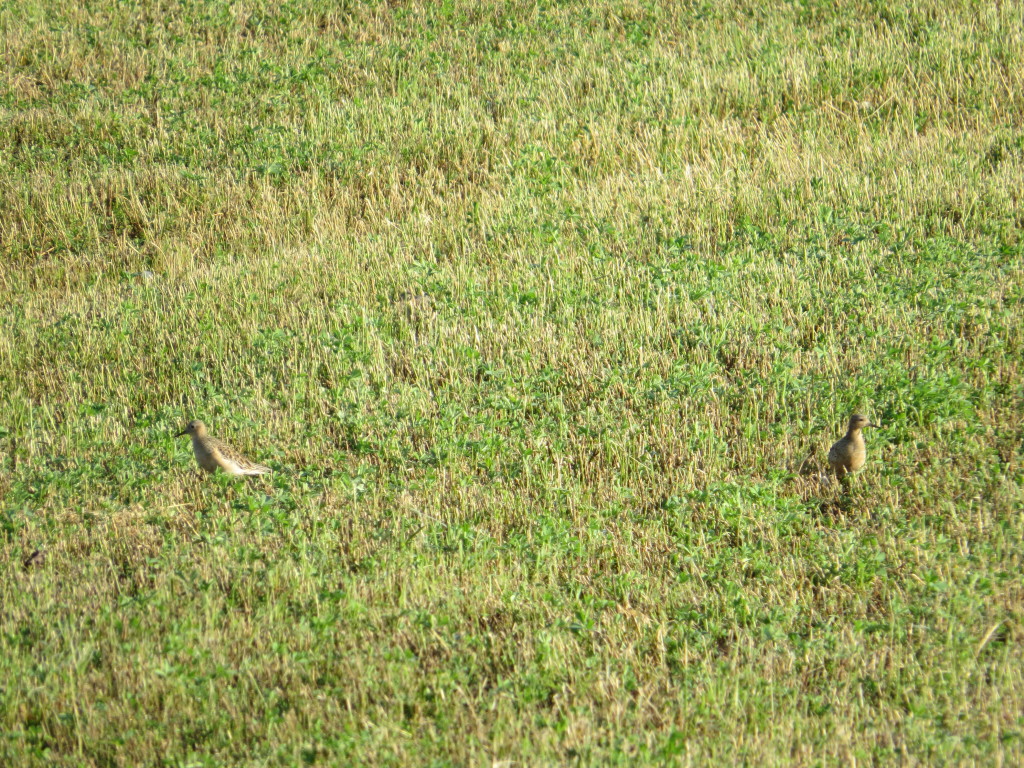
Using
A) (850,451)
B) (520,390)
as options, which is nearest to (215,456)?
(520,390)

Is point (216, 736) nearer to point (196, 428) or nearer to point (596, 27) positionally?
point (196, 428)

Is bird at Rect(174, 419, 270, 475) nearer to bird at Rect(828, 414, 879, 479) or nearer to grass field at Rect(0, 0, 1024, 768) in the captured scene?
grass field at Rect(0, 0, 1024, 768)

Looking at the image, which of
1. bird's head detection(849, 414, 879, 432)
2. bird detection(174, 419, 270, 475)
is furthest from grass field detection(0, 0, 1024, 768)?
bird's head detection(849, 414, 879, 432)

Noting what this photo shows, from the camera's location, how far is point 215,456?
5.89m

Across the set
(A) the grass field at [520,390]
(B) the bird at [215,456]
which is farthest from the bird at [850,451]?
(B) the bird at [215,456]

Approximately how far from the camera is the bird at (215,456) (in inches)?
233

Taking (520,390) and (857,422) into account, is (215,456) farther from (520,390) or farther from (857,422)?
(857,422)

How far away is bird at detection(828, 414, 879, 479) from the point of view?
5551 millimetres

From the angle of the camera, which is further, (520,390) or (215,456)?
(520,390)

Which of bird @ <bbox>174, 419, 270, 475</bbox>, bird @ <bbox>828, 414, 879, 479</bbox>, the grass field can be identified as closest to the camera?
the grass field

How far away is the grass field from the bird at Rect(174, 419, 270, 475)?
0.11 metres

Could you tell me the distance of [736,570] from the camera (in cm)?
509

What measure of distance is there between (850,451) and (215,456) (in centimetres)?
359

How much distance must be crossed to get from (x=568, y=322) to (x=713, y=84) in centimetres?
497
